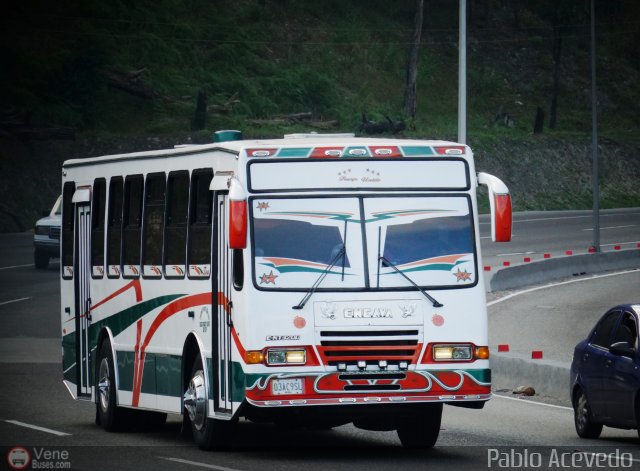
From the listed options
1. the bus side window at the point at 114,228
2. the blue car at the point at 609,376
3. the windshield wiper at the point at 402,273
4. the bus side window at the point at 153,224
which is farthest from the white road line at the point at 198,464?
the blue car at the point at 609,376

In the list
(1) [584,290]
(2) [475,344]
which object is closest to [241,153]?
(2) [475,344]

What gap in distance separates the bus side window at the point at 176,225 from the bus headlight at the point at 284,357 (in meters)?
2.12

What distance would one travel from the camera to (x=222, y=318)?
14305 mm

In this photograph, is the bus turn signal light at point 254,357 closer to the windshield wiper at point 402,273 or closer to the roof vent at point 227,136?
the windshield wiper at point 402,273

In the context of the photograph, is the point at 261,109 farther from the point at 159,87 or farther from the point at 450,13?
the point at 450,13

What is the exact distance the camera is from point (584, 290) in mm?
38156

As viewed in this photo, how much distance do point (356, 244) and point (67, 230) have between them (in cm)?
643

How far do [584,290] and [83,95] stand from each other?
3074 cm

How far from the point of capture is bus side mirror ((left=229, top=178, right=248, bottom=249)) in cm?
1360

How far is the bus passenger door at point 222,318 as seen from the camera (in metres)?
14.1

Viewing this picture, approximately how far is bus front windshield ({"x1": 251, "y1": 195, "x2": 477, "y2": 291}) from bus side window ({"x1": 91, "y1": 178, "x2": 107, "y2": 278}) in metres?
4.32

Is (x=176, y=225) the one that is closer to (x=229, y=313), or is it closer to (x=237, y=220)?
(x=229, y=313)

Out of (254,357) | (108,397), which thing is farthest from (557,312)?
(254,357)

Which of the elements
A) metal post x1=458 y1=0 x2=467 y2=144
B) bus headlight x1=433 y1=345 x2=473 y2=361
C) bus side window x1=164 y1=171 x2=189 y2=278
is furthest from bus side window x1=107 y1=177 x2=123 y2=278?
metal post x1=458 y1=0 x2=467 y2=144
